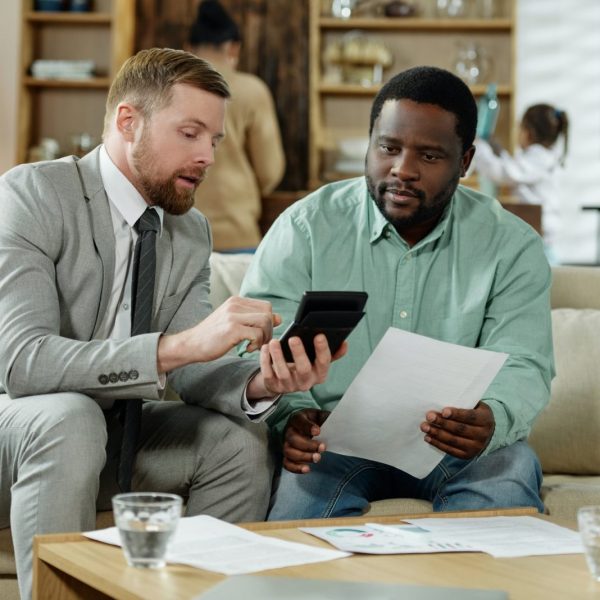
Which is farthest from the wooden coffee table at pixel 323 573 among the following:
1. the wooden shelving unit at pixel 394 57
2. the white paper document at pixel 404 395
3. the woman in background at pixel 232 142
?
the wooden shelving unit at pixel 394 57

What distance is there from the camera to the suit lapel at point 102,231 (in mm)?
1937

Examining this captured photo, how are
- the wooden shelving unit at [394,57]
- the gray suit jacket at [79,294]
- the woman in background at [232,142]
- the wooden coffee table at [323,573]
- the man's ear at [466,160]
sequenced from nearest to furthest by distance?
1. the wooden coffee table at [323,573]
2. the gray suit jacket at [79,294]
3. the man's ear at [466,160]
4. the woman in background at [232,142]
5. the wooden shelving unit at [394,57]

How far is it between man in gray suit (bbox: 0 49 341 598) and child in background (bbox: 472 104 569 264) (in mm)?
2805

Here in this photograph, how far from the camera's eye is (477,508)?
187 centimetres

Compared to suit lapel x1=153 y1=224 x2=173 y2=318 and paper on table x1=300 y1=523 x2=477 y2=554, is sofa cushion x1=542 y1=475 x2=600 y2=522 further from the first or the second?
suit lapel x1=153 y1=224 x2=173 y2=318


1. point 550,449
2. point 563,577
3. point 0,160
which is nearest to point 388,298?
point 550,449

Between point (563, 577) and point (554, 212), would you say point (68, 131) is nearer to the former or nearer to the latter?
point (554, 212)

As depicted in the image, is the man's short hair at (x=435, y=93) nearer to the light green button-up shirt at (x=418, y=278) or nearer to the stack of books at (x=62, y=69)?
the light green button-up shirt at (x=418, y=278)

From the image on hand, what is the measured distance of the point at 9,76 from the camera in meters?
5.23

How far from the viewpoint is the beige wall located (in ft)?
17.1

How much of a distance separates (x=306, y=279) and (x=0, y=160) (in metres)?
3.48

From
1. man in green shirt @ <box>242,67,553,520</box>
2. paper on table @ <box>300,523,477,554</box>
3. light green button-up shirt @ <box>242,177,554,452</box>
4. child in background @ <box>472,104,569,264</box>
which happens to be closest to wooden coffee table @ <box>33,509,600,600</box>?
paper on table @ <box>300,523,477,554</box>

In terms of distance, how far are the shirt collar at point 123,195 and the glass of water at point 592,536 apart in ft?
3.36

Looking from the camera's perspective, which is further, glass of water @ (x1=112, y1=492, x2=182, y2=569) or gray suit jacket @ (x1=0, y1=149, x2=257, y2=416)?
gray suit jacket @ (x1=0, y1=149, x2=257, y2=416)
